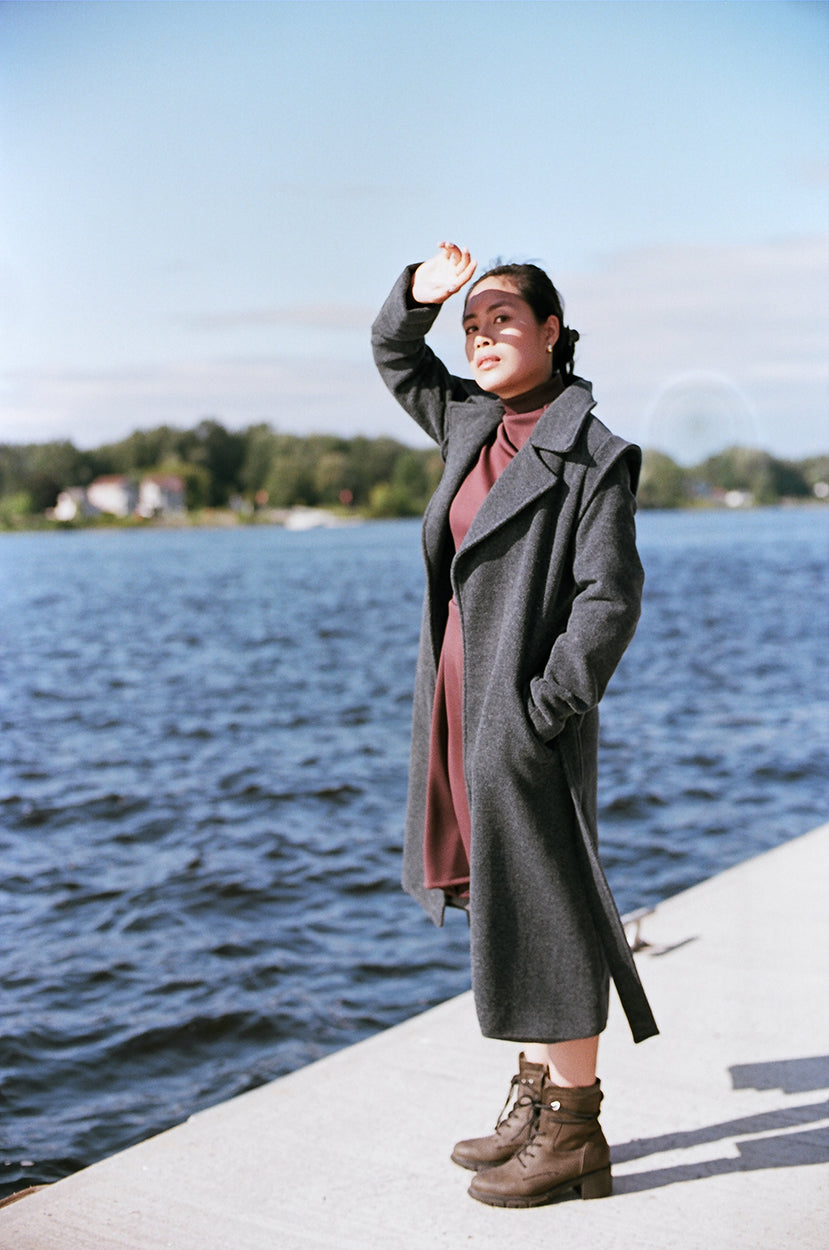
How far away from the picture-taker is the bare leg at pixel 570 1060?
2.78 meters

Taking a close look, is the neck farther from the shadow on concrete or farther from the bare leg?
the shadow on concrete

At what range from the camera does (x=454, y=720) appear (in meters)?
2.85

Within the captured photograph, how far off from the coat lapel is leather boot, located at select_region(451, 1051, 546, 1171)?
43.3 inches

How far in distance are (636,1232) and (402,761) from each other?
956 cm

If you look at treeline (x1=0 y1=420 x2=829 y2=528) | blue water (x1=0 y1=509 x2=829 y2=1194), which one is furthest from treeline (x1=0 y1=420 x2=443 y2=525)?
blue water (x1=0 y1=509 x2=829 y2=1194)

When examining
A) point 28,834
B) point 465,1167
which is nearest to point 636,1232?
point 465,1167

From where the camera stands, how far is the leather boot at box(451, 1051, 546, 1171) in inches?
112

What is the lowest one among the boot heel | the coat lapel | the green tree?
the boot heel

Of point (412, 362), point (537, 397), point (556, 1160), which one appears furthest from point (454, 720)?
point (556, 1160)

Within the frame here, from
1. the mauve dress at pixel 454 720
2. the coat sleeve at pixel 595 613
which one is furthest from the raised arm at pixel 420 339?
the coat sleeve at pixel 595 613

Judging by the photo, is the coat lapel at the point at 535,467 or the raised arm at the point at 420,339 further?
the raised arm at the point at 420,339

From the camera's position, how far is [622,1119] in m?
3.20

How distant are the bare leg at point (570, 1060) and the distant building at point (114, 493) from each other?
2805 inches

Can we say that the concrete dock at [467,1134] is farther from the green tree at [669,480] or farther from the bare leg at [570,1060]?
the green tree at [669,480]
